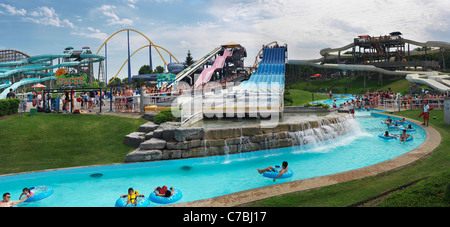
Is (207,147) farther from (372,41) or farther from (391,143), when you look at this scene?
(372,41)

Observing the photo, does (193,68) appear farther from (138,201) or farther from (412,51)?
(412,51)

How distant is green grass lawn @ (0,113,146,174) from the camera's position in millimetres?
11359

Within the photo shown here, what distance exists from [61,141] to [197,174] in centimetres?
644

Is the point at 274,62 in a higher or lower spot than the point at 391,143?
higher

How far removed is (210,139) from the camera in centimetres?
1259

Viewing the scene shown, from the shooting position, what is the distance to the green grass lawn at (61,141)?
37.3 feet

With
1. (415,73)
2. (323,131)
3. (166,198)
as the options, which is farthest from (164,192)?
(415,73)

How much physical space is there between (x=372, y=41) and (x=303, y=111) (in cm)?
4185

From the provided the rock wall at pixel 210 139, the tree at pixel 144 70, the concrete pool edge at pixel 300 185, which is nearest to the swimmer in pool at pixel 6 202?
the rock wall at pixel 210 139

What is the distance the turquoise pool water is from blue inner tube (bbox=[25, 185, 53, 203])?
0.43 ft

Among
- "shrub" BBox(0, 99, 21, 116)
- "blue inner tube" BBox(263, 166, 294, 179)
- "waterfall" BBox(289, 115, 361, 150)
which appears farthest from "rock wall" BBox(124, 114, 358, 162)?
"shrub" BBox(0, 99, 21, 116)
